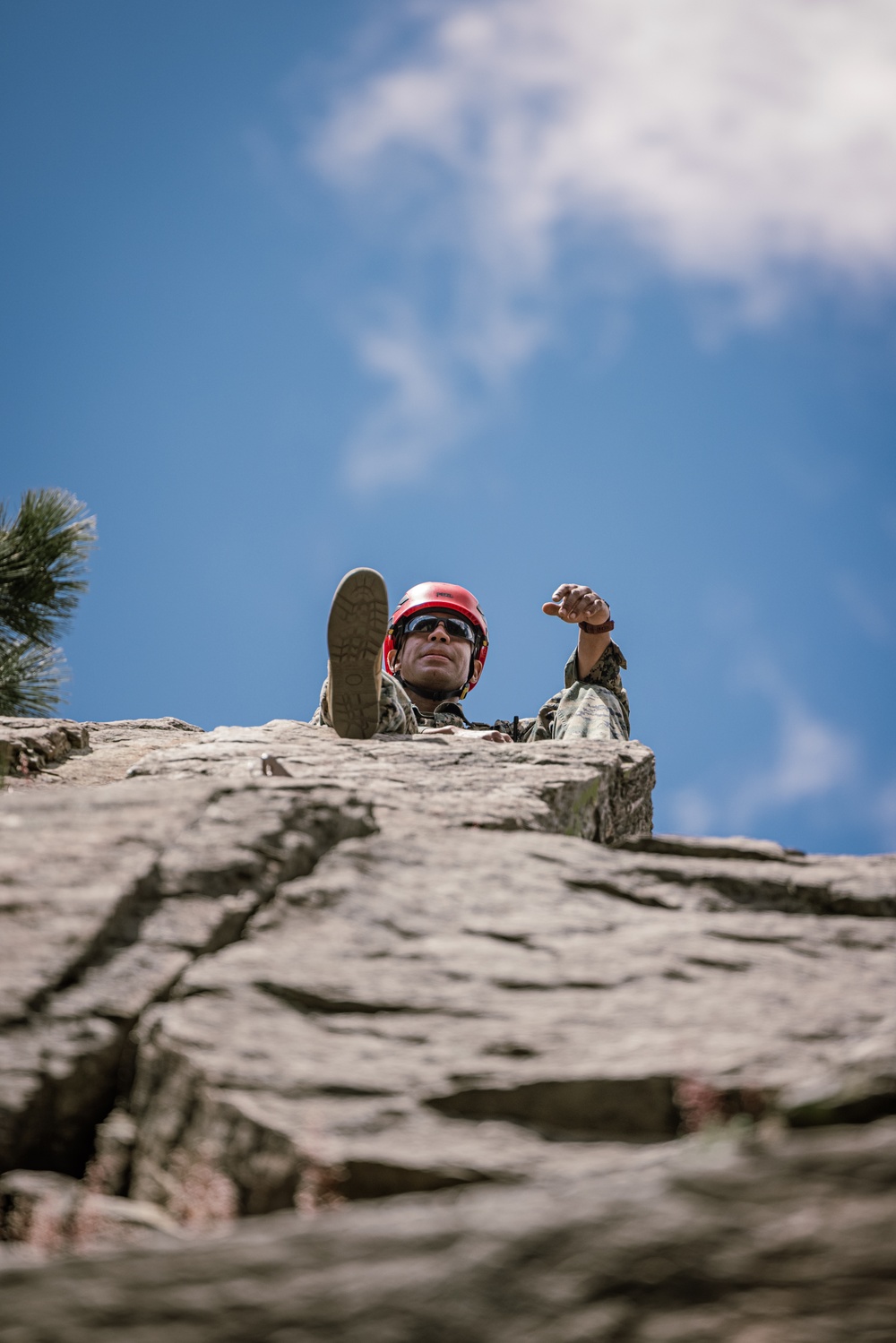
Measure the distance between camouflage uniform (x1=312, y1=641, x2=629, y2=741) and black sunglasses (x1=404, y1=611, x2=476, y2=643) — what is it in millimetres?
940

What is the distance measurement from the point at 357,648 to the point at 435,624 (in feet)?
10.8

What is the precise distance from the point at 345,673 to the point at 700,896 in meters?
3.31

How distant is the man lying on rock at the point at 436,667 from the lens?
6.05m

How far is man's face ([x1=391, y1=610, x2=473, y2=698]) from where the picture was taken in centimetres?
924

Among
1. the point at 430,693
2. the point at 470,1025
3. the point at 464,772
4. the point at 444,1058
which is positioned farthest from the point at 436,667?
the point at 444,1058

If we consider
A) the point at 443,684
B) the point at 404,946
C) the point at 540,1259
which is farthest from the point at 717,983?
the point at 443,684

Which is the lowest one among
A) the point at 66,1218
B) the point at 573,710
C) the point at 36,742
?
the point at 66,1218

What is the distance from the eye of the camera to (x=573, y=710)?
299 inches

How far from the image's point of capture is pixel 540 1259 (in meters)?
1.34

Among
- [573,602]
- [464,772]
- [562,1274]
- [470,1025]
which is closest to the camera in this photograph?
[562,1274]

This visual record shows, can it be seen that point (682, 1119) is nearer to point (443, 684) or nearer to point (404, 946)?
point (404, 946)

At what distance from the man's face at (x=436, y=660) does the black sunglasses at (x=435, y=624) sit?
18 millimetres

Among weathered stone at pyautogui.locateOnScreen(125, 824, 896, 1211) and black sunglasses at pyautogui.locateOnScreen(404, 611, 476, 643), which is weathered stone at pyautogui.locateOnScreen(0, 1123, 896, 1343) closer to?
weathered stone at pyautogui.locateOnScreen(125, 824, 896, 1211)

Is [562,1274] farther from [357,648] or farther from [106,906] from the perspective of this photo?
[357,648]
